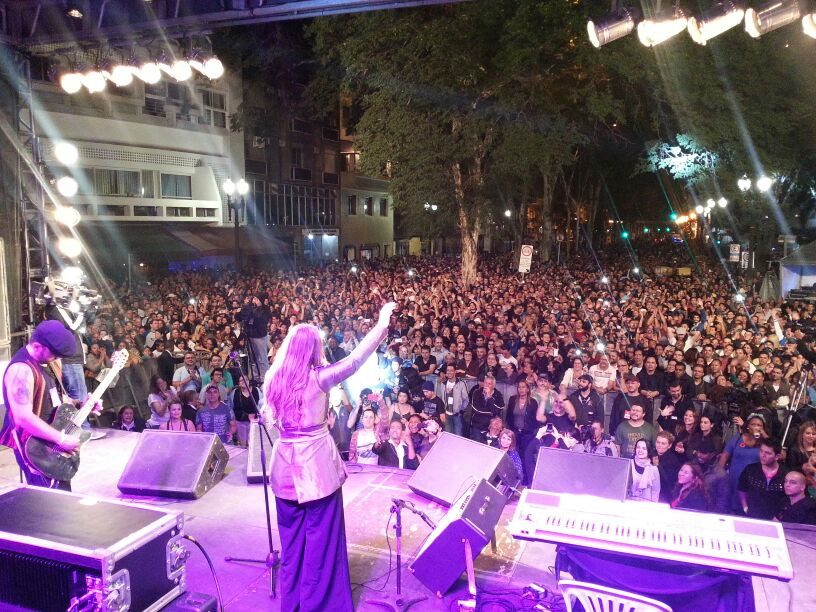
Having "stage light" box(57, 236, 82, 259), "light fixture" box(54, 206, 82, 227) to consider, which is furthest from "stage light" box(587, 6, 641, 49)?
"stage light" box(57, 236, 82, 259)

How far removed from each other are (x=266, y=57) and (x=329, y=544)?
2215 cm

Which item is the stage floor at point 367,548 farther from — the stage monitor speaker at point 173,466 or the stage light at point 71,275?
the stage light at point 71,275

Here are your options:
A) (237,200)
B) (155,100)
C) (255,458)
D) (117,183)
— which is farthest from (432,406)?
(237,200)

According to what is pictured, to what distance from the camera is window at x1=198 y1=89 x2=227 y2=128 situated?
85.0ft

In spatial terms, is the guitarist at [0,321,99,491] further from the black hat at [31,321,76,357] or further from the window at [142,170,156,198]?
the window at [142,170,156,198]

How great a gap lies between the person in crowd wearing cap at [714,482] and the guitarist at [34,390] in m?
4.81

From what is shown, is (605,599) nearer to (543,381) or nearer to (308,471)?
(308,471)

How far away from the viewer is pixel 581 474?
4.43 meters

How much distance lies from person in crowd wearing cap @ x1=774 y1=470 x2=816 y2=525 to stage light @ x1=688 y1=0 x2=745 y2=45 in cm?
363

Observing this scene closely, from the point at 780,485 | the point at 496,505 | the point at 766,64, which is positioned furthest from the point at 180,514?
the point at 766,64

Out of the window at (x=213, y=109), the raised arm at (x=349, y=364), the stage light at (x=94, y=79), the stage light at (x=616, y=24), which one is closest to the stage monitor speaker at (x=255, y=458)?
the raised arm at (x=349, y=364)

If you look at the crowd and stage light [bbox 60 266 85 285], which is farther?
stage light [bbox 60 266 85 285]

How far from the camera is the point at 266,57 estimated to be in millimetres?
22625

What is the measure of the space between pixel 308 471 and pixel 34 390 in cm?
167
